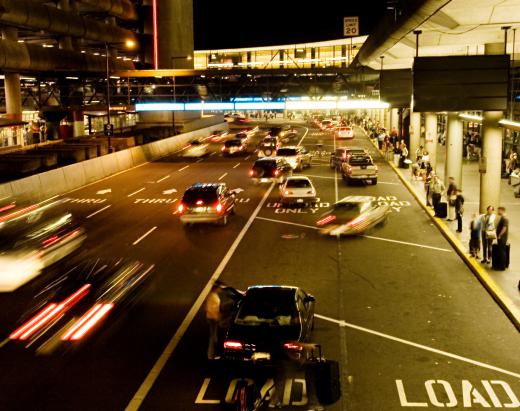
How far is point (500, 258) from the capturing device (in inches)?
700

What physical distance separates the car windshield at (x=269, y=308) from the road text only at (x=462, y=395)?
2.09 m

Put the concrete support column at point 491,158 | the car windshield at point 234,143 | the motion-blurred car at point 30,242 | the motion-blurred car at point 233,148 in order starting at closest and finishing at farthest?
1. the motion-blurred car at point 30,242
2. the concrete support column at point 491,158
3. the motion-blurred car at point 233,148
4. the car windshield at point 234,143

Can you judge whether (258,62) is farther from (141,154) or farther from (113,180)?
(113,180)

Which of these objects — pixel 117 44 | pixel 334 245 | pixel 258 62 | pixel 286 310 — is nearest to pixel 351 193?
pixel 334 245

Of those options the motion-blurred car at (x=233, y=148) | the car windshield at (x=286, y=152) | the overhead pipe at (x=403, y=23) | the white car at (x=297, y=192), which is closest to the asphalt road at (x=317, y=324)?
the white car at (x=297, y=192)

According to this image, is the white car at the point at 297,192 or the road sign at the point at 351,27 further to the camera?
the road sign at the point at 351,27

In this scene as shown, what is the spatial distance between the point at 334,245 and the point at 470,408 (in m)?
12.1

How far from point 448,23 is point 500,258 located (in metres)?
6.53

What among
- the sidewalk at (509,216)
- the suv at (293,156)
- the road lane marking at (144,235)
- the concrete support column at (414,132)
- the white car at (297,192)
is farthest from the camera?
the concrete support column at (414,132)

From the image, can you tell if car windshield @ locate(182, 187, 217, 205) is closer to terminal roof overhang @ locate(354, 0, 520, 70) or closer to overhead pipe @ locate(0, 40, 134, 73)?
terminal roof overhang @ locate(354, 0, 520, 70)

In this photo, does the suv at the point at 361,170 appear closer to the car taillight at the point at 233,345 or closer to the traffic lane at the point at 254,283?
the traffic lane at the point at 254,283

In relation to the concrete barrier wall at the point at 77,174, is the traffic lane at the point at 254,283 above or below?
below

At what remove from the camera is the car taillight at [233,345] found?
10727 millimetres

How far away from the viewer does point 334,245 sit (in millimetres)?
21906
